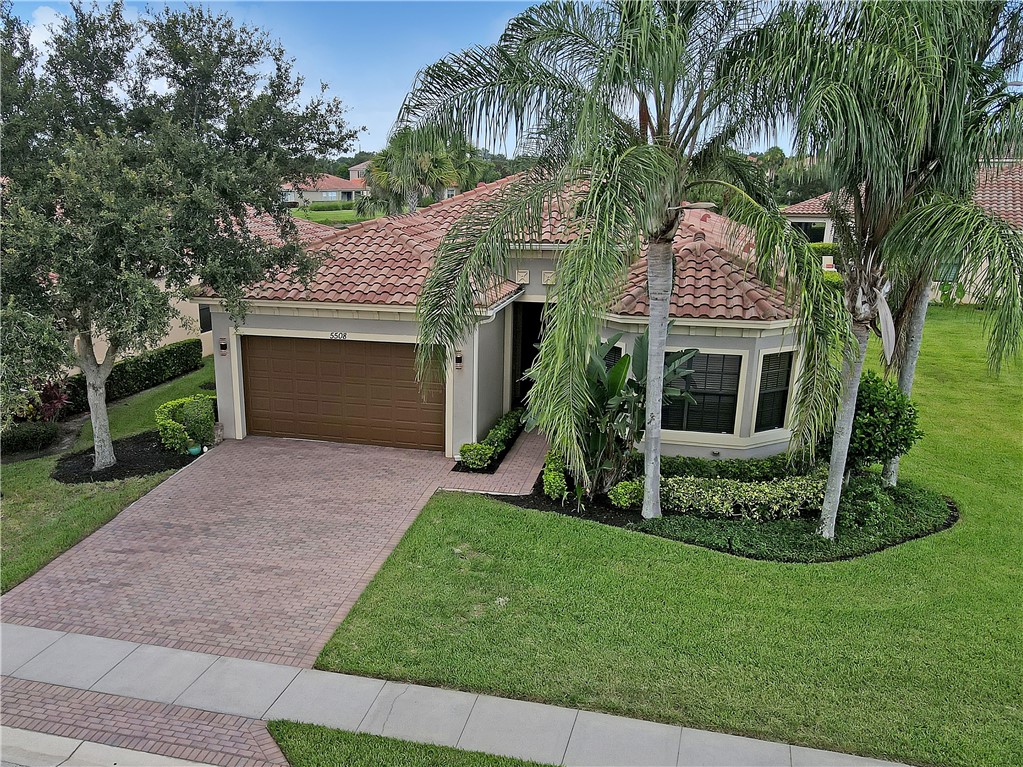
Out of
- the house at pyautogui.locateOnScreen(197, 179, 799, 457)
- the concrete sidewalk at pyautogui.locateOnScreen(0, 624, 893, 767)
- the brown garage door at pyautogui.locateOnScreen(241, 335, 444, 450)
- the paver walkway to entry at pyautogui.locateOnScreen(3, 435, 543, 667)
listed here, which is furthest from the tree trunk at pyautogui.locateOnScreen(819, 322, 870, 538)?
the brown garage door at pyautogui.locateOnScreen(241, 335, 444, 450)

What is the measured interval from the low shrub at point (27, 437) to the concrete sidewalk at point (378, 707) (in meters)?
7.29

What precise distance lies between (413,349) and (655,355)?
5176mm

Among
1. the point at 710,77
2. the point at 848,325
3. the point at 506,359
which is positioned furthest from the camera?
the point at 506,359

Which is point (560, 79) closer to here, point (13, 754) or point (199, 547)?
point (199, 547)

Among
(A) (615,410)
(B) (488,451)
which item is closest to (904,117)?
(A) (615,410)

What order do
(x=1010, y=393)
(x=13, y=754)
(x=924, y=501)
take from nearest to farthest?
(x=13, y=754) → (x=924, y=501) → (x=1010, y=393)

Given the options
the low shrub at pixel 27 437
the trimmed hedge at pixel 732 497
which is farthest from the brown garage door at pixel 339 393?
the trimmed hedge at pixel 732 497

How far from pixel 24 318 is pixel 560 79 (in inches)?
323

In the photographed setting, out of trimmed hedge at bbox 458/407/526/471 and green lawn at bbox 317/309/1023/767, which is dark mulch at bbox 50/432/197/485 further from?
green lawn at bbox 317/309/1023/767

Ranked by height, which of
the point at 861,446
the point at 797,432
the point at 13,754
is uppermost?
the point at 797,432

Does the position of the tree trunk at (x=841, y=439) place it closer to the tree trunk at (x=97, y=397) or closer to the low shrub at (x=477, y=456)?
the low shrub at (x=477, y=456)

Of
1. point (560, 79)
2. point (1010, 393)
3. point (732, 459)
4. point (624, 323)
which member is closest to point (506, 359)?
point (624, 323)

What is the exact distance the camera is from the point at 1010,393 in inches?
700

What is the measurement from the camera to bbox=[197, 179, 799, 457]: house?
12.3m
